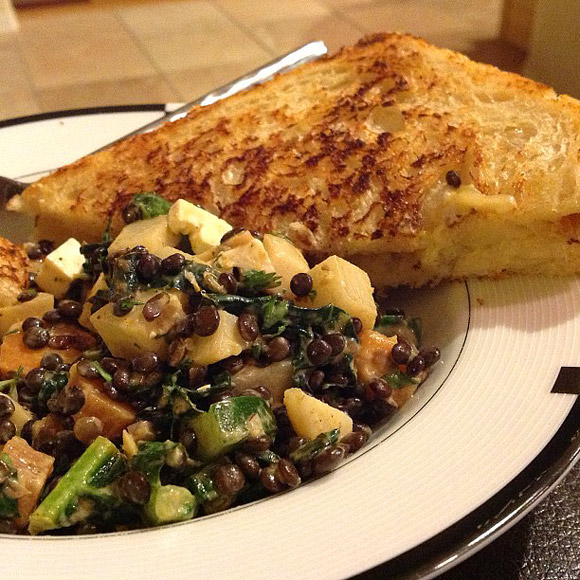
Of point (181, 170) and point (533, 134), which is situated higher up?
point (533, 134)

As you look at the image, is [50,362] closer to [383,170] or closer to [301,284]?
[301,284]

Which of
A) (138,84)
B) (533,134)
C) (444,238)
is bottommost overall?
(138,84)

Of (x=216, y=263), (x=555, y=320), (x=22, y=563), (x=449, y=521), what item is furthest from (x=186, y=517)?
(x=555, y=320)

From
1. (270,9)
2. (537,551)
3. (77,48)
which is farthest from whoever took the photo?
(270,9)

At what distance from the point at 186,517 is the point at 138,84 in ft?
15.6

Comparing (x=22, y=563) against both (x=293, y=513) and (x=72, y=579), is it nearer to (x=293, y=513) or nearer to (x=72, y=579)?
(x=72, y=579)

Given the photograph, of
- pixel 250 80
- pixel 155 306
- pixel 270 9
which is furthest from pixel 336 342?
pixel 270 9

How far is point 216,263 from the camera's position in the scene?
78.2 inches

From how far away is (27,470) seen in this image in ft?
5.63

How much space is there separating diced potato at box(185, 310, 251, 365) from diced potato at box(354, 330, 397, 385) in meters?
0.36

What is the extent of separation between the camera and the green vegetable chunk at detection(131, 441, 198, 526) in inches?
62.1

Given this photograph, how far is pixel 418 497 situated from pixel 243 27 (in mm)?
6519

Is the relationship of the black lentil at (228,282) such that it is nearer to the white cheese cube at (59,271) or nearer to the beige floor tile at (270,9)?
the white cheese cube at (59,271)

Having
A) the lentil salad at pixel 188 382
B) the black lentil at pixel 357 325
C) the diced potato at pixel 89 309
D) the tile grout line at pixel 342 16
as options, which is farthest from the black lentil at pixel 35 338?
the tile grout line at pixel 342 16
